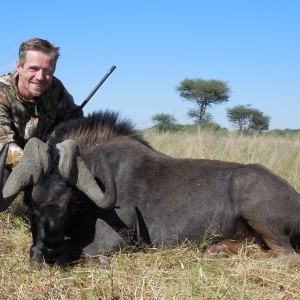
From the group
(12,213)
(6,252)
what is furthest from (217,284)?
(12,213)

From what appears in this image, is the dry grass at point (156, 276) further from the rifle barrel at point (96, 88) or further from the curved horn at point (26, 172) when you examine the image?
the rifle barrel at point (96, 88)

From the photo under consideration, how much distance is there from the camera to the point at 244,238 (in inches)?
182

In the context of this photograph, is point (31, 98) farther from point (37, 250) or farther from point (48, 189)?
point (37, 250)

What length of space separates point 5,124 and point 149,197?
5.29 ft

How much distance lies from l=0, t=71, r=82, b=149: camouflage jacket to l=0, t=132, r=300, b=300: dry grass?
3.90 ft

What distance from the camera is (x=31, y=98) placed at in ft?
18.3

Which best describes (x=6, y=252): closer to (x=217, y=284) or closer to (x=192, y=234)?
(x=192, y=234)

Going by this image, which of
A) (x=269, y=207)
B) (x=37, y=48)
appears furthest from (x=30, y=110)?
(x=269, y=207)

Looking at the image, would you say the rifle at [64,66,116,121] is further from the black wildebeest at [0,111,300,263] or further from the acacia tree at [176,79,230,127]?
the acacia tree at [176,79,230,127]

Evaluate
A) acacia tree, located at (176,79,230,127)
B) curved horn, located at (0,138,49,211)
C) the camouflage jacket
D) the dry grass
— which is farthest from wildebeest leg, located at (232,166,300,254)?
acacia tree, located at (176,79,230,127)

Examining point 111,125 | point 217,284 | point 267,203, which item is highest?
point 111,125

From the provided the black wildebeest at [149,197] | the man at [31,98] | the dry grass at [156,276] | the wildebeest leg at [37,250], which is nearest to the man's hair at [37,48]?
the man at [31,98]

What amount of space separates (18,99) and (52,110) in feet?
1.55

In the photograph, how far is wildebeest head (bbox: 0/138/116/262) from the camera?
3889mm
